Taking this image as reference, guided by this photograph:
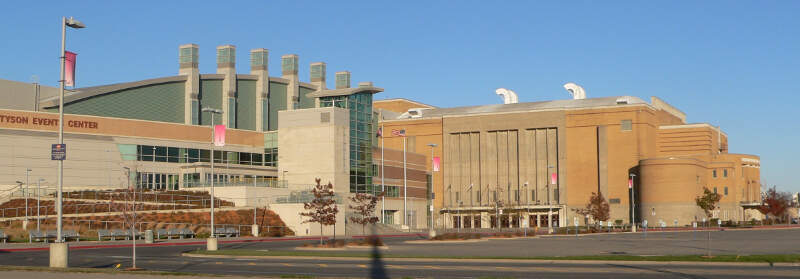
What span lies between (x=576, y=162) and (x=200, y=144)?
59.9 m

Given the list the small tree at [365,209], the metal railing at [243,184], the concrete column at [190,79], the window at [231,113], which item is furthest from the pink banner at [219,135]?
the window at [231,113]

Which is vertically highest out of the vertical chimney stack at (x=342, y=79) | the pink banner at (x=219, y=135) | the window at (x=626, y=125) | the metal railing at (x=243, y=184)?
the vertical chimney stack at (x=342, y=79)

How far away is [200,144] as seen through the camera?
98.3 m

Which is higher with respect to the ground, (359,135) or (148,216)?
(359,135)

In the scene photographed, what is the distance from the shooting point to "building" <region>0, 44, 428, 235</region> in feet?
275

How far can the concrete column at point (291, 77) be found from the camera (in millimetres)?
123125

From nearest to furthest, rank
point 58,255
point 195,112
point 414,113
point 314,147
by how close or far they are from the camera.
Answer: point 58,255
point 314,147
point 195,112
point 414,113

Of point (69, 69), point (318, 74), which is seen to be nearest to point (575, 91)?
point (318, 74)

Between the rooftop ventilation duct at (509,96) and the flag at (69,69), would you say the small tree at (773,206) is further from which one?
the flag at (69,69)

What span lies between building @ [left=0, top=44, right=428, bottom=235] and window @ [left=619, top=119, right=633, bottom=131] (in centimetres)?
3288

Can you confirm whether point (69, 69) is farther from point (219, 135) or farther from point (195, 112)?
point (195, 112)

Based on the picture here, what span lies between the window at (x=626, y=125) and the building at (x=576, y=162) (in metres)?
0.15

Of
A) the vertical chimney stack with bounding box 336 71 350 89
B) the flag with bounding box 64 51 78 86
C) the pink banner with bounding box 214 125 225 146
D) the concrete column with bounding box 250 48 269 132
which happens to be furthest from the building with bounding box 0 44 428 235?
the flag with bounding box 64 51 78 86

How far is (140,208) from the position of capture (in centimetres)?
7325
